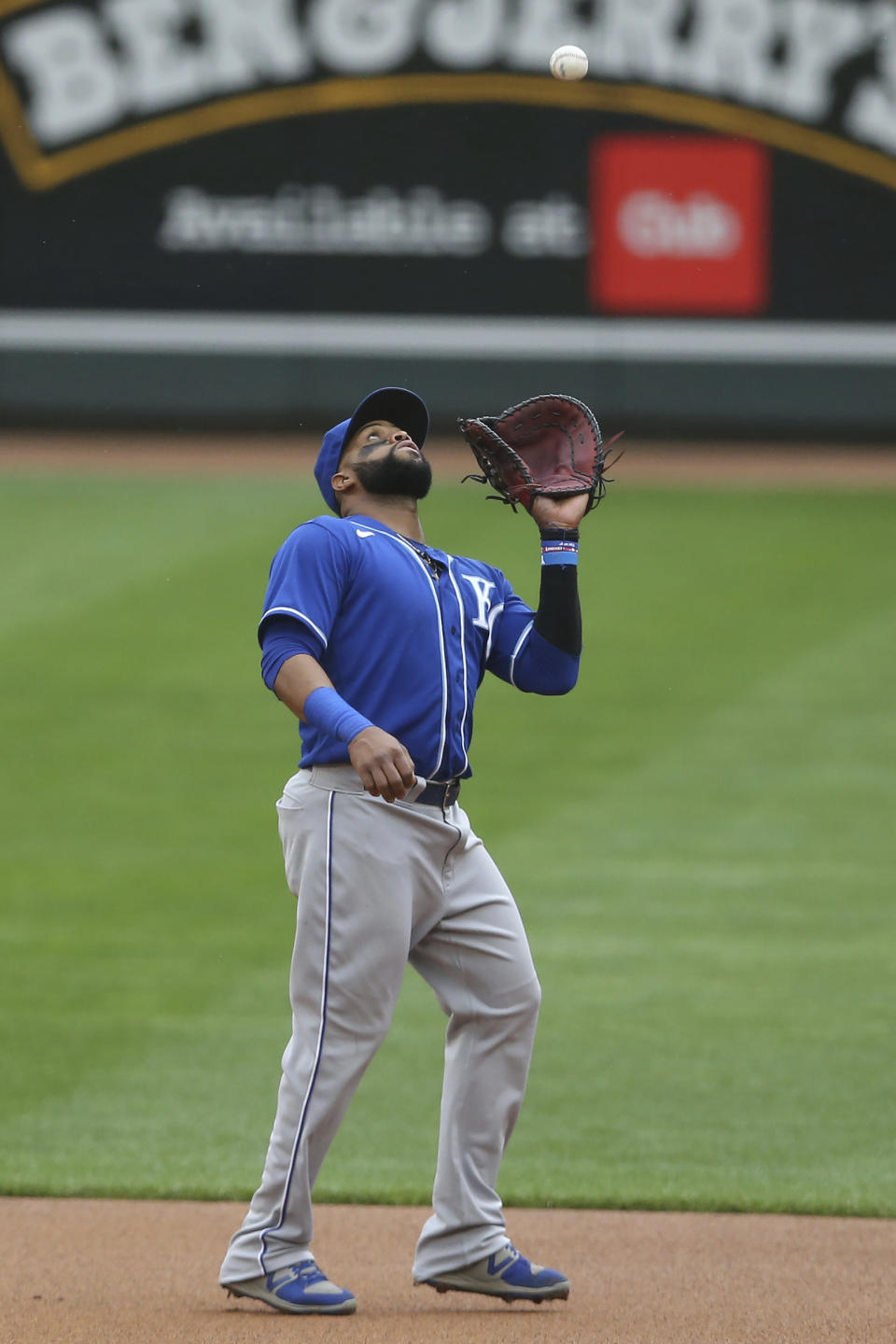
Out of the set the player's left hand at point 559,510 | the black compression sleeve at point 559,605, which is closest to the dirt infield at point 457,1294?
the black compression sleeve at point 559,605

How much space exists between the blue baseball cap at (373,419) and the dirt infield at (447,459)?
40.8ft

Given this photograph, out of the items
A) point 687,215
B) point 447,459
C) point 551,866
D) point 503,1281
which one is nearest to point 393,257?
point 447,459

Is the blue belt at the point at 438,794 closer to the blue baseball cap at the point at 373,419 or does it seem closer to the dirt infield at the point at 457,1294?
the blue baseball cap at the point at 373,419

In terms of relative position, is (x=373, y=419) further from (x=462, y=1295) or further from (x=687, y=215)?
(x=687, y=215)

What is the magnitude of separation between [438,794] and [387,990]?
1.25 ft

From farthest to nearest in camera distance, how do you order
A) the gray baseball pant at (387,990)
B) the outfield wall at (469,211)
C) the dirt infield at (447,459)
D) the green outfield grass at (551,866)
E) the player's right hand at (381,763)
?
the outfield wall at (469,211), the dirt infield at (447,459), the green outfield grass at (551,866), the gray baseball pant at (387,990), the player's right hand at (381,763)

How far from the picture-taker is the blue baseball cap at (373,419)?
411 centimetres

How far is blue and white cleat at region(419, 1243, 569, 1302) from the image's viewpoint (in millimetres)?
3953

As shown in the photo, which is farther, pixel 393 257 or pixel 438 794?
pixel 393 257

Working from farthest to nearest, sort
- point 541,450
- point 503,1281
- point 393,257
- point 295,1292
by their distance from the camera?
point 393,257
point 541,450
point 503,1281
point 295,1292

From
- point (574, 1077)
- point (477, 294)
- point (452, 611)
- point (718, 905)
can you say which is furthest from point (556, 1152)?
point (477, 294)

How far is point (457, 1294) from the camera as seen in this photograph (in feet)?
13.7

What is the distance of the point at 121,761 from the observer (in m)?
9.88

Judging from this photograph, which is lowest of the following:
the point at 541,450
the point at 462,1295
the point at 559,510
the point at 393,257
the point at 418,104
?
the point at 462,1295
